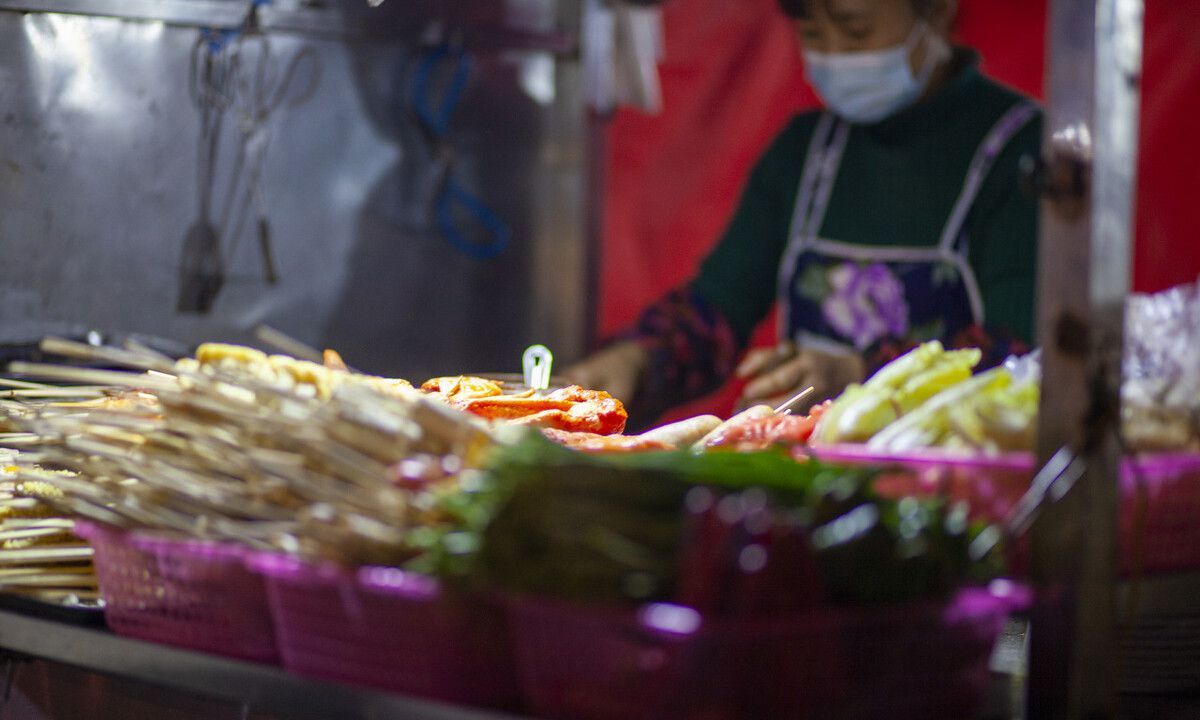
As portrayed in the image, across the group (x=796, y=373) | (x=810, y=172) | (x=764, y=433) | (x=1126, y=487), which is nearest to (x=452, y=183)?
(x=810, y=172)

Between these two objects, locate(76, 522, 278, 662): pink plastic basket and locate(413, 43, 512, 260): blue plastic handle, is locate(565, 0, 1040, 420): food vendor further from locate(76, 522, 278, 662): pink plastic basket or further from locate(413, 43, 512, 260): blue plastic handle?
locate(76, 522, 278, 662): pink plastic basket

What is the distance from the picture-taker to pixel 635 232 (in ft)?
18.4

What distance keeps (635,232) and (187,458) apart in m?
3.90

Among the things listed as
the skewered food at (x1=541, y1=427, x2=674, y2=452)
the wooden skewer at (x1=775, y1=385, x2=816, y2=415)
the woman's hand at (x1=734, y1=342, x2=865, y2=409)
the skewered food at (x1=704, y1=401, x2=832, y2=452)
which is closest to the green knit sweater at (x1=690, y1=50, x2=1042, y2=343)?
the woman's hand at (x1=734, y1=342, x2=865, y2=409)

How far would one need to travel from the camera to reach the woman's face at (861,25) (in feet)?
15.7

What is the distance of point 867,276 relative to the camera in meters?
4.99

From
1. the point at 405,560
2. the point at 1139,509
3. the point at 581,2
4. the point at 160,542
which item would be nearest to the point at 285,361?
the point at 160,542

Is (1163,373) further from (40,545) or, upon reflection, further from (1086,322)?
(40,545)

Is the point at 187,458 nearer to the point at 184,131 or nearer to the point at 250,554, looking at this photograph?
the point at 250,554

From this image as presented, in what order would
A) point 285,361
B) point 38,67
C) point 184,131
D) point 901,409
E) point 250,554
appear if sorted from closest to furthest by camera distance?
point 250,554
point 901,409
point 285,361
point 38,67
point 184,131

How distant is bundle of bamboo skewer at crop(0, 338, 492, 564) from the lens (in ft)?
5.04

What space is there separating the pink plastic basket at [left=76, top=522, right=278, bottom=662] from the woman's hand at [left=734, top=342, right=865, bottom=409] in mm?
2680

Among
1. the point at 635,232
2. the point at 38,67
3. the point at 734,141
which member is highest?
the point at 38,67

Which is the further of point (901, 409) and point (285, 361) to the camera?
point (285, 361)
